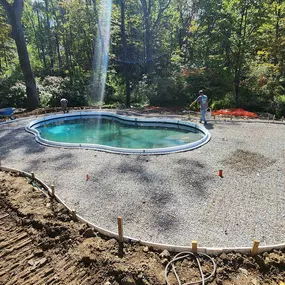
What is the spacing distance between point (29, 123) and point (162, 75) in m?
9.24

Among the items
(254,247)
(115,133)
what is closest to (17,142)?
(115,133)

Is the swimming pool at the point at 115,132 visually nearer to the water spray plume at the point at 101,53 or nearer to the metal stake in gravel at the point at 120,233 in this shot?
the water spray plume at the point at 101,53

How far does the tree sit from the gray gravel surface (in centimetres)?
698

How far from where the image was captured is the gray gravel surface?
3.77 meters

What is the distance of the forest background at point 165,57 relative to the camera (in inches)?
478

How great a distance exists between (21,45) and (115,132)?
8.37 meters

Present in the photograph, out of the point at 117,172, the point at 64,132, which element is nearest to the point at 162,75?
the point at 64,132

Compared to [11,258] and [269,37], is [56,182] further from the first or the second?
[269,37]

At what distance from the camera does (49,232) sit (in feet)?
12.4

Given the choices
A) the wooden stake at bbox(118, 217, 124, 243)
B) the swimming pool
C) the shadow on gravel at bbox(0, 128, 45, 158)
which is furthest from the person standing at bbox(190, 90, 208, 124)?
the wooden stake at bbox(118, 217, 124, 243)

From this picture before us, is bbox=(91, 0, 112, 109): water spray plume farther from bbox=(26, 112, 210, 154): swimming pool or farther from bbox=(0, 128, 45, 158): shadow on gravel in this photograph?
bbox=(0, 128, 45, 158): shadow on gravel

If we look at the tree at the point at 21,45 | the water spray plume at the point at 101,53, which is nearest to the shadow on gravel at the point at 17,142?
the tree at the point at 21,45

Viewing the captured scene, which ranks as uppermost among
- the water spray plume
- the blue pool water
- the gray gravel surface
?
the water spray plume

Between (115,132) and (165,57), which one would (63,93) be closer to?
(115,132)
